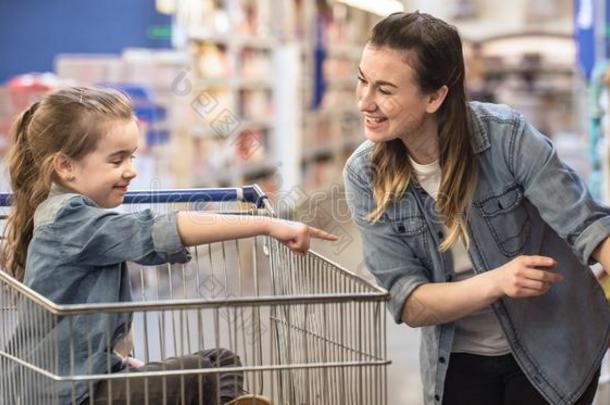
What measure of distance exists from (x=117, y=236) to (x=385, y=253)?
1.76 feet

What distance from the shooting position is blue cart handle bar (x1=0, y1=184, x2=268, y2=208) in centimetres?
212

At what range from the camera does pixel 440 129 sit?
1.91 meters

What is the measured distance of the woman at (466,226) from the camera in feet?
5.93

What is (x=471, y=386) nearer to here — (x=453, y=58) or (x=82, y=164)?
(x=453, y=58)

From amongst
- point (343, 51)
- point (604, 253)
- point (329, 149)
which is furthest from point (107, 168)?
point (343, 51)

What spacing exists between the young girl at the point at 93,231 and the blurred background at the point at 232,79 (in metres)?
1.08

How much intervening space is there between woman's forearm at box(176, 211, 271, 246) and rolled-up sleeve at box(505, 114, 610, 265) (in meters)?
0.51

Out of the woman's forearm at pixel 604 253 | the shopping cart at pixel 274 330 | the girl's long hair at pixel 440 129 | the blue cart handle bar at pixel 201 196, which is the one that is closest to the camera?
the shopping cart at pixel 274 330

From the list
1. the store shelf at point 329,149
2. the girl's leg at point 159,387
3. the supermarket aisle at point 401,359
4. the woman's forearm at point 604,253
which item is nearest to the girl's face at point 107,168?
the girl's leg at point 159,387

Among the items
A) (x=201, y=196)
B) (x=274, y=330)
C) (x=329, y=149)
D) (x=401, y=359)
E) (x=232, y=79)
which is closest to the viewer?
(x=274, y=330)

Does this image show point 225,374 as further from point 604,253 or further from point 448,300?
point 604,253

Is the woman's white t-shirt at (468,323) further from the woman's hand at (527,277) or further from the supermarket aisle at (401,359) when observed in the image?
the supermarket aisle at (401,359)

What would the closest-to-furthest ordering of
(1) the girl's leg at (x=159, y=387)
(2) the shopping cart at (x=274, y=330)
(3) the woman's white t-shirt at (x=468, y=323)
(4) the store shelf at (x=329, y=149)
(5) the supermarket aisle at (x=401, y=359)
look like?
1. (2) the shopping cart at (x=274, y=330)
2. (1) the girl's leg at (x=159, y=387)
3. (3) the woman's white t-shirt at (x=468, y=323)
4. (5) the supermarket aisle at (x=401, y=359)
5. (4) the store shelf at (x=329, y=149)

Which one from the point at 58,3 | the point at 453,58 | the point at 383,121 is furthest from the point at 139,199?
the point at 58,3
